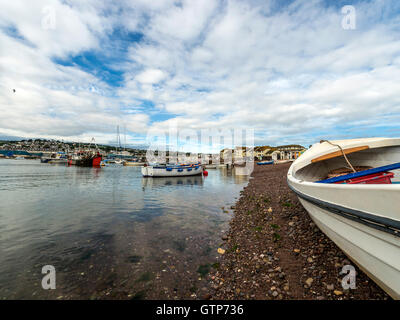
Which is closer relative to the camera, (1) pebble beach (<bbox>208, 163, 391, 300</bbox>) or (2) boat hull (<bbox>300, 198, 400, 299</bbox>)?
(2) boat hull (<bbox>300, 198, 400, 299</bbox>)

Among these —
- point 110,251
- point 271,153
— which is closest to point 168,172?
point 110,251

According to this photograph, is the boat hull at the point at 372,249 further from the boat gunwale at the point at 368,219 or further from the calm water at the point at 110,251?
the calm water at the point at 110,251

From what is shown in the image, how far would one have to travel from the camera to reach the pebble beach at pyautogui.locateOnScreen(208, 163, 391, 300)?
12.5 feet

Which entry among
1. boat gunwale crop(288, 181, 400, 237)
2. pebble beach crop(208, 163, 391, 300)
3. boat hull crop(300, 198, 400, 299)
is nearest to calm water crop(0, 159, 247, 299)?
pebble beach crop(208, 163, 391, 300)

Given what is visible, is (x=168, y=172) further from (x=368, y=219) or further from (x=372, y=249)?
(x=368, y=219)

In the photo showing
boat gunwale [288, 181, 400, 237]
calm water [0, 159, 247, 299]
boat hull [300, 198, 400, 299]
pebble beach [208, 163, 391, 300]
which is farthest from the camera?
calm water [0, 159, 247, 299]

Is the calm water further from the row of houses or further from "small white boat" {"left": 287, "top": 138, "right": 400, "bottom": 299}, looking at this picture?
the row of houses

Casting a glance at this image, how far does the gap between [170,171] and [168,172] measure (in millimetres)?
507

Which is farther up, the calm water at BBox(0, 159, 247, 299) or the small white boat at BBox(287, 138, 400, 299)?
the small white boat at BBox(287, 138, 400, 299)

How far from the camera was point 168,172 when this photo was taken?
39219mm

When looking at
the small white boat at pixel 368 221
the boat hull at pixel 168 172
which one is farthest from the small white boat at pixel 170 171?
the small white boat at pixel 368 221

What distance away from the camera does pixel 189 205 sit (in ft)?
46.4
